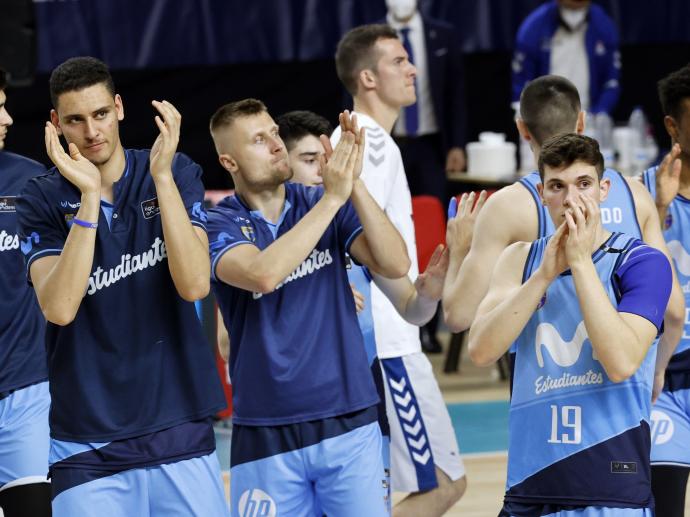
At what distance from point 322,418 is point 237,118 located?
3.53ft

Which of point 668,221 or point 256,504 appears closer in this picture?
point 256,504

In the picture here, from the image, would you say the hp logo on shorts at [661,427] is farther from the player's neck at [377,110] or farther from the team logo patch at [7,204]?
the team logo patch at [7,204]

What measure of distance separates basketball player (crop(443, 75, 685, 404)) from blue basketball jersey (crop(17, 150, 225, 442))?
91cm

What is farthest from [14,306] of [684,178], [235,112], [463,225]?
[684,178]

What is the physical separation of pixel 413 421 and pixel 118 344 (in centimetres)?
179

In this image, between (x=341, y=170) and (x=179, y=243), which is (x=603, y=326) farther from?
(x=179, y=243)

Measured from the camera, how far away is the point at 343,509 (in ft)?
15.2

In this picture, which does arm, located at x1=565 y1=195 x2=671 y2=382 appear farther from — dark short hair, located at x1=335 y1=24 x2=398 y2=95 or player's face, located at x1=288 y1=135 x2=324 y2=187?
dark short hair, located at x1=335 y1=24 x2=398 y2=95

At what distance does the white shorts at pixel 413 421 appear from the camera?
576 centimetres

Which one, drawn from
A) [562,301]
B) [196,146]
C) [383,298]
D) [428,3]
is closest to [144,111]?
[196,146]

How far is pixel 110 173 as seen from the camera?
4406 millimetres

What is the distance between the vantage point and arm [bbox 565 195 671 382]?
12.5ft

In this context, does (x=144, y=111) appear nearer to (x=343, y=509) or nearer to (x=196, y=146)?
(x=196, y=146)

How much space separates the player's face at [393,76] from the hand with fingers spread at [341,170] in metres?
1.69
